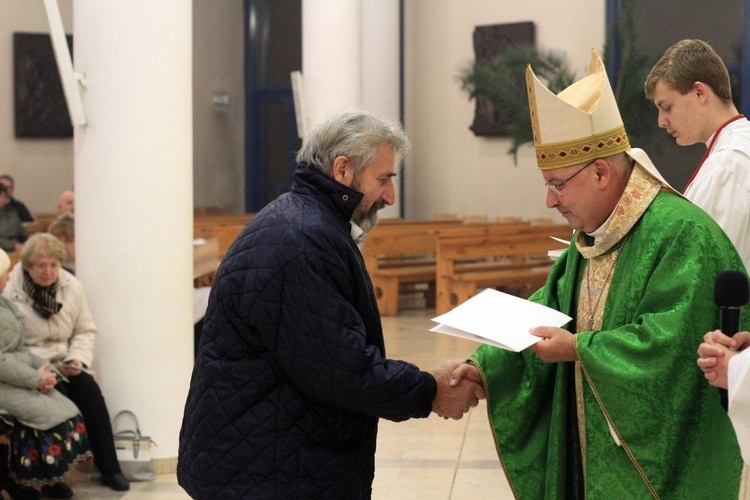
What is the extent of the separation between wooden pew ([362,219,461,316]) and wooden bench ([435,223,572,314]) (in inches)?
19.5

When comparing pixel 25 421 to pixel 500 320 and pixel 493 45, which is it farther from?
pixel 493 45

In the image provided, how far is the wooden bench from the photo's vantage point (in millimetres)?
11883

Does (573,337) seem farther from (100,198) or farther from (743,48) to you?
(743,48)

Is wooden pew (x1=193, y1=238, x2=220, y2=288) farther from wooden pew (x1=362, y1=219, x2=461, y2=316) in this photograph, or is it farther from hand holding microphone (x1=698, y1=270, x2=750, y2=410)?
hand holding microphone (x1=698, y1=270, x2=750, y2=410)

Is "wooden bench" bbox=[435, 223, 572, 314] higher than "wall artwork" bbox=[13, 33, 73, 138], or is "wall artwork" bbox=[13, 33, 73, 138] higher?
"wall artwork" bbox=[13, 33, 73, 138]

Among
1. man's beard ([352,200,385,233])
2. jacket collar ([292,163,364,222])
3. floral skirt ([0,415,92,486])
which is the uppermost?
jacket collar ([292,163,364,222])

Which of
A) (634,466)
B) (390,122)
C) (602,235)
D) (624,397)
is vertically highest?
(390,122)

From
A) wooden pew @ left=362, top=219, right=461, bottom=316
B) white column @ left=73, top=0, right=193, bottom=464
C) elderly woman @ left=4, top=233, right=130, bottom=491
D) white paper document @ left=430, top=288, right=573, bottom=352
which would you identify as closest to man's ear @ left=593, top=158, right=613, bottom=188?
white paper document @ left=430, top=288, right=573, bottom=352

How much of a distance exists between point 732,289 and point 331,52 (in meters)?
10.9

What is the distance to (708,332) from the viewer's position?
2.58 metres

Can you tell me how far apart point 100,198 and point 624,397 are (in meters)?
3.51

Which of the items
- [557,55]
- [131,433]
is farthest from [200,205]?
[131,433]

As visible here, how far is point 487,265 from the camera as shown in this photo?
41.7ft

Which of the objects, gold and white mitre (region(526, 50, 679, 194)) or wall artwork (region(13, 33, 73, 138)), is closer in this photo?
gold and white mitre (region(526, 50, 679, 194))
